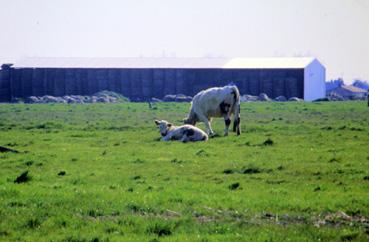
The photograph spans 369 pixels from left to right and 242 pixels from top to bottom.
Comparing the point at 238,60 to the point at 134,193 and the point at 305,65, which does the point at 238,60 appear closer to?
the point at 305,65

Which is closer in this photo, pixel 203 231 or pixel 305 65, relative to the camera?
pixel 203 231

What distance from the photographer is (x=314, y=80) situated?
98.8 metres

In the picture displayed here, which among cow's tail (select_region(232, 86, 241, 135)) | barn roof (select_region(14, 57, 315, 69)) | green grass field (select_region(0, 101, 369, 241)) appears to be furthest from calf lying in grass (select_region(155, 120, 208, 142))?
barn roof (select_region(14, 57, 315, 69))

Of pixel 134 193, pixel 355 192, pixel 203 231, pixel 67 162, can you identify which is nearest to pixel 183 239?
pixel 203 231

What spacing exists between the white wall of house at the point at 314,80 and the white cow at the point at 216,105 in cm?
5879

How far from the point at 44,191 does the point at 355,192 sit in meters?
5.92

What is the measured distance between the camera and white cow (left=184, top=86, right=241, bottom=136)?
33531 millimetres

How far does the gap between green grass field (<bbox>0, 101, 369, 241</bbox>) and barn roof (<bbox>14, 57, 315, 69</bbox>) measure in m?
66.6

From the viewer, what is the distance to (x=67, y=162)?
2220cm

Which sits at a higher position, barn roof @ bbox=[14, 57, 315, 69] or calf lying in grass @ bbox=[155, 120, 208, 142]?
barn roof @ bbox=[14, 57, 315, 69]

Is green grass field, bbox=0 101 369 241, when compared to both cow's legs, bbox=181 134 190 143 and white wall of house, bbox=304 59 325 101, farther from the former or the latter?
white wall of house, bbox=304 59 325 101

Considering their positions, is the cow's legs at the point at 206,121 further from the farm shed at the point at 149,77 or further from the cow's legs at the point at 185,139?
the farm shed at the point at 149,77

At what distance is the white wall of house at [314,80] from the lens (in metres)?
93.4

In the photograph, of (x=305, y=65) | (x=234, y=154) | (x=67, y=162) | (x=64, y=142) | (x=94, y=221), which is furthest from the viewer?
(x=305, y=65)
